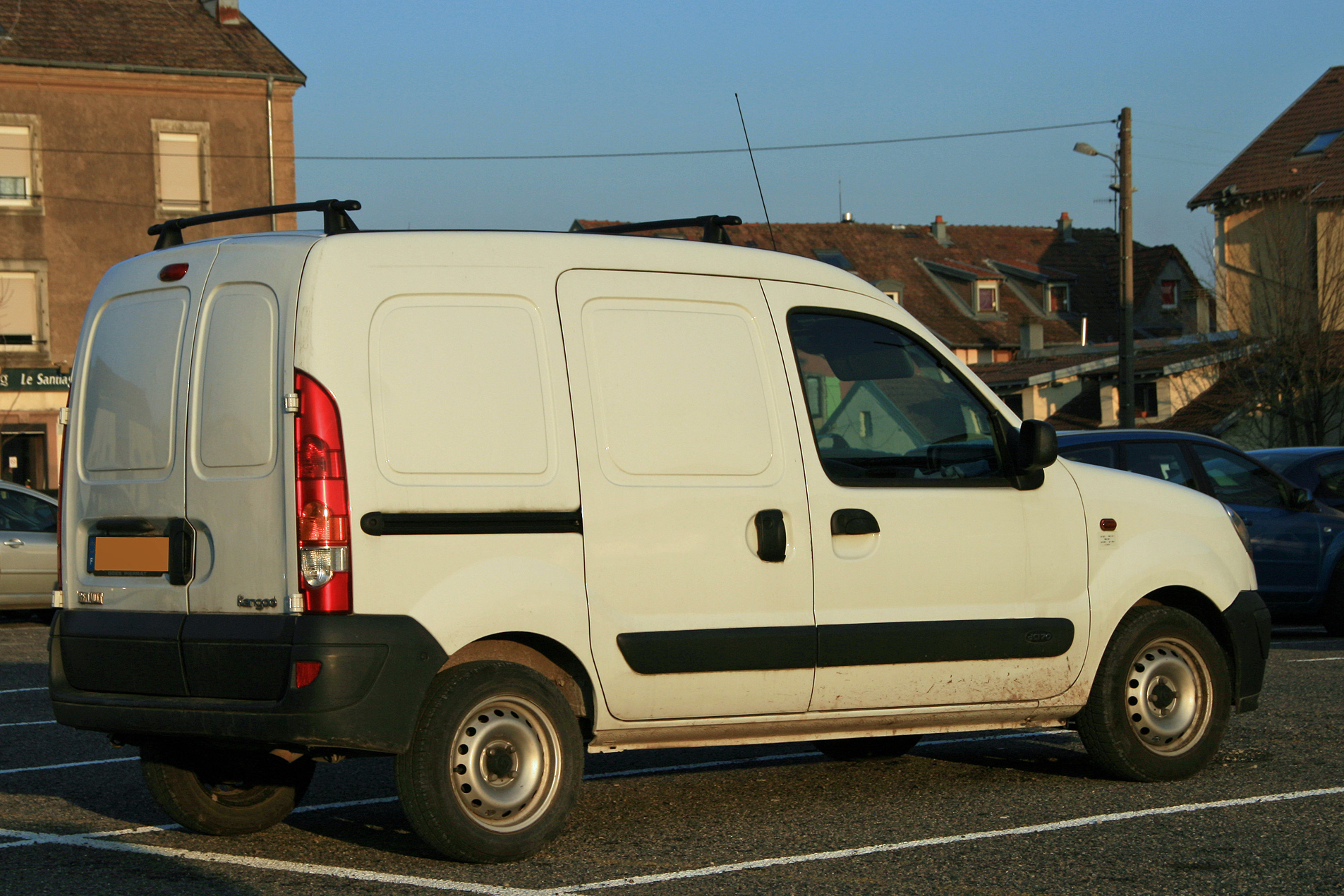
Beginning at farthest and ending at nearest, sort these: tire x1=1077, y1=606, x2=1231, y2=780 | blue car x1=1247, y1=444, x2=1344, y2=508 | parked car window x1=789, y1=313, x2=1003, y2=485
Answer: blue car x1=1247, y1=444, x2=1344, y2=508, tire x1=1077, y1=606, x2=1231, y2=780, parked car window x1=789, y1=313, x2=1003, y2=485

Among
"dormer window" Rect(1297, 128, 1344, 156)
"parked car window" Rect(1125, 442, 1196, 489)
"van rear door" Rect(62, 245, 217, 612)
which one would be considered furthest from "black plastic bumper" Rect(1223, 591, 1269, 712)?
"dormer window" Rect(1297, 128, 1344, 156)

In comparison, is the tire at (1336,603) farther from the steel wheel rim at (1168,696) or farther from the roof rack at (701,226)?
the roof rack at (701,226)

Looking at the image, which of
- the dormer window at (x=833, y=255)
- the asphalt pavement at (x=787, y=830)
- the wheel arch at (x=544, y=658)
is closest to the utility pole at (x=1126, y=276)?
the asphalt pavement at (x=787, y=830)

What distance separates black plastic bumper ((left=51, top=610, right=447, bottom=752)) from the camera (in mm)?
5059

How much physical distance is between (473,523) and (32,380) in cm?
3242

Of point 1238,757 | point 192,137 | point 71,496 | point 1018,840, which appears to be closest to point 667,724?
point 1018,840

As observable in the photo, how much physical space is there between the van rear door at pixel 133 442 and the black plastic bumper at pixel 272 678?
0.18 m

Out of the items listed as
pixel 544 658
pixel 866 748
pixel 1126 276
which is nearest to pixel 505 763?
pixel 544 658

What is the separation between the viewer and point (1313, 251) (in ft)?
121

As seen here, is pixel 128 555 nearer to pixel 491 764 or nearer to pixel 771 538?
pixel 491 764

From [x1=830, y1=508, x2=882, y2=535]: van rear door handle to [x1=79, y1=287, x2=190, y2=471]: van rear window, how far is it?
2392 millimetres

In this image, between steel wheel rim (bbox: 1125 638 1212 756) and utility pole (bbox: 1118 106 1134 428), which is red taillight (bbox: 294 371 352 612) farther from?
utility pole (bbox: 1118 106 1134 428)

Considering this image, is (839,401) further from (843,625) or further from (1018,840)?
(1018,840)

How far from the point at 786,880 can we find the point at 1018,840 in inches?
40.0
